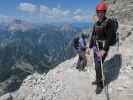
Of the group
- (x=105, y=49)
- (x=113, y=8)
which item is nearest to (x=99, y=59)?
(x=105, y=49)

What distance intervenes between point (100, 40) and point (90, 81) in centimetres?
376

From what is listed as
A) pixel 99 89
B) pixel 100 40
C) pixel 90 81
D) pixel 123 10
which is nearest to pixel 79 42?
pixel 90 81

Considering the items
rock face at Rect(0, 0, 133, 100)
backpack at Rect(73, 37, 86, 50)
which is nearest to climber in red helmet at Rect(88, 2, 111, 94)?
rock face at Rect(0, 0, 133, 100)

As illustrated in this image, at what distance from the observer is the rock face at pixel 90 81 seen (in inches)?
594

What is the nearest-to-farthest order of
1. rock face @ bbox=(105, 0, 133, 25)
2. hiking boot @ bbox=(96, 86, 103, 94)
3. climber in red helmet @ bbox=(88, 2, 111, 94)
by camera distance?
climber in red helmet @ bbox=(88, 2, 111, 94) → hiking boot @ bbox=(96, 86, 103, 94) → rock face @ bbox=(105, 0, 133, 25)

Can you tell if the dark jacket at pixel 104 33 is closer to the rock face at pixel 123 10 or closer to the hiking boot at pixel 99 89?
the hiking boot at pixel 99 89

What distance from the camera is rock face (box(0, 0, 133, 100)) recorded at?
15086mm

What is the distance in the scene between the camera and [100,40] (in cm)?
1501

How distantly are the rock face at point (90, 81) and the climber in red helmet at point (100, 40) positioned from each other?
2.84ft

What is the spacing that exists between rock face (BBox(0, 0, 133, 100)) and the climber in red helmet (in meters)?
0.87

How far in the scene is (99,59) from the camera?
47.2ft

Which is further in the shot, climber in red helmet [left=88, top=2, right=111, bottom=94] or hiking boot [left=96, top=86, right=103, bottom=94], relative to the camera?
hiking boot [left=96, top=86, right=103, bottom=94]

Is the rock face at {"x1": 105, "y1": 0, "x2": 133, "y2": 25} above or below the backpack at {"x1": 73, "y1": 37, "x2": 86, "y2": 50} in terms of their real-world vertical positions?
above

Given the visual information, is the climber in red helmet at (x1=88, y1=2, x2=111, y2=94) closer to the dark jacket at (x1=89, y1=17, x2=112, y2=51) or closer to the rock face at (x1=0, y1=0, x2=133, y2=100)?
the dark jacket at (x1=89, y1=17, x2=112, y2=51)
